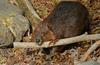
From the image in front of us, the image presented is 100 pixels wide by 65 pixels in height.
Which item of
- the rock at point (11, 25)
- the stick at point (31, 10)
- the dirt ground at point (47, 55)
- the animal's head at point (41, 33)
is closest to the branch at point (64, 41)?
the animal's head at point (41, 33)

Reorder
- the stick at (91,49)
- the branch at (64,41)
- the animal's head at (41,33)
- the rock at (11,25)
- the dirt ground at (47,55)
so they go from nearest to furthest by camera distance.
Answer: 1. the branch at (64,41)
2. the animal's head at (41,33)
3. the stick at (91,49)
4. the dirt ground at (47,55)
5. the rock at (11,25)

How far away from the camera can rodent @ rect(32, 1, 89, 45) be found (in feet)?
24.9

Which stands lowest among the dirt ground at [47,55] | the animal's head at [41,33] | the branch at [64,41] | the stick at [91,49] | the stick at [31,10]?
the dirt ground at [47,55]

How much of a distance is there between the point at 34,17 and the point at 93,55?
178 cm

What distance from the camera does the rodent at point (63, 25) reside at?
758cm

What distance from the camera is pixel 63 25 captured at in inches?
301

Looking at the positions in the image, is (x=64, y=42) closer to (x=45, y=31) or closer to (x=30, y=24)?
→ (x=45, y=31)

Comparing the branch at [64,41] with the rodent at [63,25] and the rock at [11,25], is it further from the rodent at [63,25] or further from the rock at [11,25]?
the rock at [11,25]

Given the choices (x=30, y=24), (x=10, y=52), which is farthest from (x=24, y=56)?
(x=30, y=24)

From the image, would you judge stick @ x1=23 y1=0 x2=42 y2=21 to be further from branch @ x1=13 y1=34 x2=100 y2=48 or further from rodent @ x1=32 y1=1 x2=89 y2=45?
branch @ x1=13 y1=34 x2=100 y2=48

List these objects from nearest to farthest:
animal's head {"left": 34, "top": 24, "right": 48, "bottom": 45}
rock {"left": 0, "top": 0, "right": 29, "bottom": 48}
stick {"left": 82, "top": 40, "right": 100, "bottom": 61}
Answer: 1. animal's head {"left": 34, "top": 24, "right": 48, "bottom": 45}
2. stick {"left": 82, "top": 40, "right": 100, "bottom": 61}
3. rock {"left": 0, "top": 0, "right": 29, "bottom": 48}

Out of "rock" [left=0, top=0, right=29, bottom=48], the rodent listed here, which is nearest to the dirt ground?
"rock" [left=0, top=0, right=29, bottom=48]

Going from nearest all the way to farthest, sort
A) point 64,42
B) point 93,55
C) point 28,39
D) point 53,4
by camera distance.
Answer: point 64,42 < point 93,55 < point 28,39 < point 53,4

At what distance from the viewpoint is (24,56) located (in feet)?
26.3
